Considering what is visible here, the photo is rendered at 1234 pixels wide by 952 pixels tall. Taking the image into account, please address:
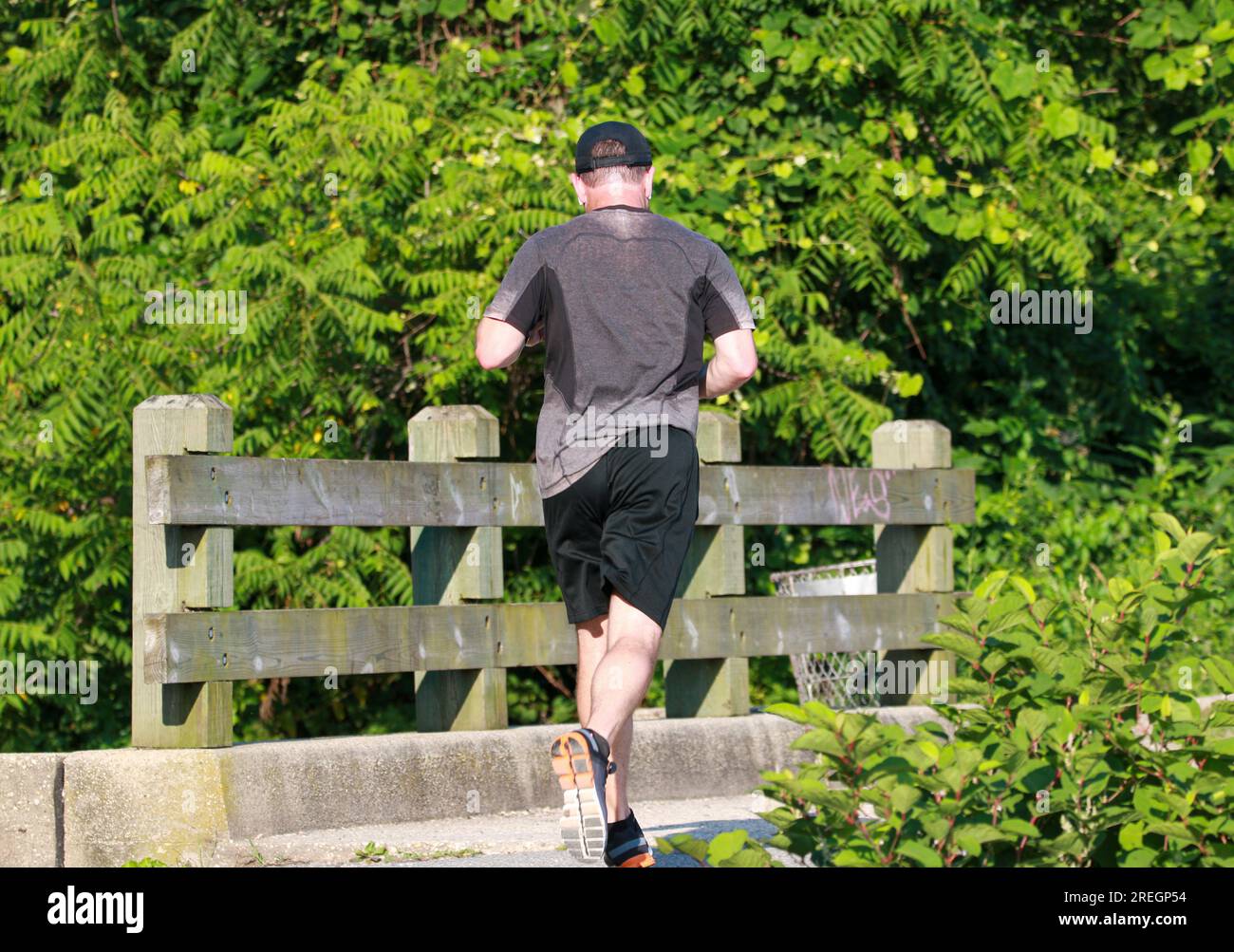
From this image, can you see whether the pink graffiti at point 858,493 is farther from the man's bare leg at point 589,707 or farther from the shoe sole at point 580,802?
the shoe sole at point 580,802

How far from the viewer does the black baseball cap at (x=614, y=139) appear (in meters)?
4.69

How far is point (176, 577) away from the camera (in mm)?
5648

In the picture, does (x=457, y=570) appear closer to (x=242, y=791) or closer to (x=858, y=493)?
(x=242, y=791)

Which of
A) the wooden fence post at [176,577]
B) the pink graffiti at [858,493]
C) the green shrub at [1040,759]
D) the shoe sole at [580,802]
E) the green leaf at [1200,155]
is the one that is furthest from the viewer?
the green leaf at [1200,155]

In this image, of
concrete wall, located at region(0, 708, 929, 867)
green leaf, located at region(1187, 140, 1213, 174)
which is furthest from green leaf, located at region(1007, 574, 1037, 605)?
green leaf, located at region(1187, 140, 1213, 174)

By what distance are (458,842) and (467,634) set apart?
1218 mm

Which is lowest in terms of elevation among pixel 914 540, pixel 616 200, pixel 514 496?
pixel 914 540

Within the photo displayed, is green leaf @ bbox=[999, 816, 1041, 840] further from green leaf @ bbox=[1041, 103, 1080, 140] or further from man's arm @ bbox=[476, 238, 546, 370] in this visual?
green leaf @ bbox=[1041, 103, 1080, 140]

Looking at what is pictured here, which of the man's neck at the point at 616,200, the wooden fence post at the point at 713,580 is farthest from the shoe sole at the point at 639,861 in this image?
the wooden fence post at the point at 713,580

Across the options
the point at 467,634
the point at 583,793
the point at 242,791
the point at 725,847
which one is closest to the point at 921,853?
the point at 725,847

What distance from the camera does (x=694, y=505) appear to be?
4.65 metres

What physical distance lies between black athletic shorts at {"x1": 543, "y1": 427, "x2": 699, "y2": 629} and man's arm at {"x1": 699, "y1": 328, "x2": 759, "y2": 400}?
199mm

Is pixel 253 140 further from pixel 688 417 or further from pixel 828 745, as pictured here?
pixel 828 745

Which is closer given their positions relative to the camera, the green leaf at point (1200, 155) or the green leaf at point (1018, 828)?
the green leaf at point (1018, 828)
